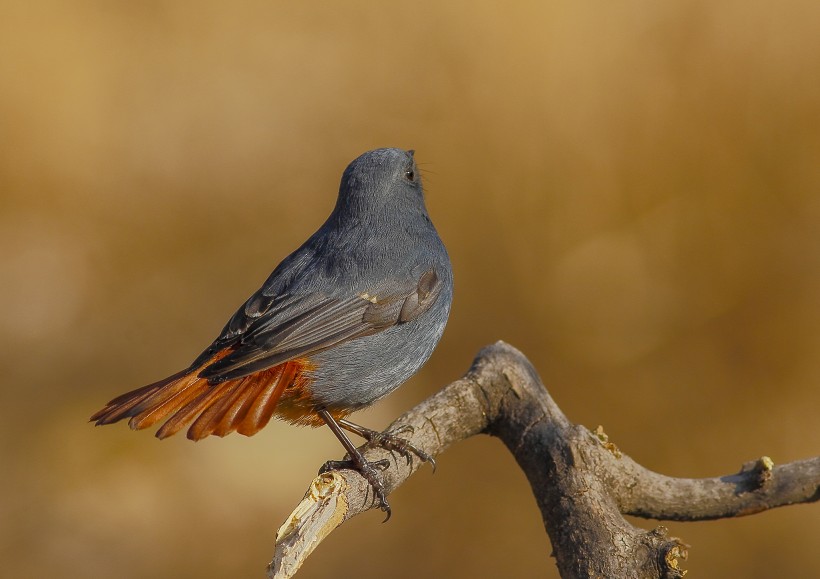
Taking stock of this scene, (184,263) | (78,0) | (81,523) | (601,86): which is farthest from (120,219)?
(601,86)

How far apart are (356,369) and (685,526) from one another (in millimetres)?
3165

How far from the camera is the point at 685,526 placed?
5.86 metres

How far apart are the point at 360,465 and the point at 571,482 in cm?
75

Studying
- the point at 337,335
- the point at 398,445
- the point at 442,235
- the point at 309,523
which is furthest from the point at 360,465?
the point at 442,235

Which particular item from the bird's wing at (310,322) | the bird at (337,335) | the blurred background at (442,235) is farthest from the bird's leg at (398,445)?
the blurred background at (442,235)

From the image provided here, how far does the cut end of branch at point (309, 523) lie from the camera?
9.02 ft

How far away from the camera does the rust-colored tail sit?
318 cm

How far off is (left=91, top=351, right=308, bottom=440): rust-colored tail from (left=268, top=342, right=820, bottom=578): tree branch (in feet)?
1.11

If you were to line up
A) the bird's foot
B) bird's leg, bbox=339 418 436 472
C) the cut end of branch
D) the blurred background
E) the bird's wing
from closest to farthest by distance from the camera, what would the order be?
the cut end of branch → the bird's wing → the bird's foot → bird's leg, bbox=339 418 436 472 → the blurred background

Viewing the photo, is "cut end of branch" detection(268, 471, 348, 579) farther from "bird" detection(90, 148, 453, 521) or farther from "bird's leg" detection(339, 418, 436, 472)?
"bird's leg" detection(339, 418, 436, 472)

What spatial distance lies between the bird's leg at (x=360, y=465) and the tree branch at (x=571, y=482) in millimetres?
34

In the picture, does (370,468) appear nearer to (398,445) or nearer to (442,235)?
(398,445)

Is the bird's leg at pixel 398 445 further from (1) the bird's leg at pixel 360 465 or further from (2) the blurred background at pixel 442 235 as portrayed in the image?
(2) the blurred background at pixel 442 235

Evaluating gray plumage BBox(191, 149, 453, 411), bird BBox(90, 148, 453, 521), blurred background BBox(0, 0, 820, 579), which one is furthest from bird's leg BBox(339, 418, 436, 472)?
blurred background BBox(0, 0, 820, 579)
